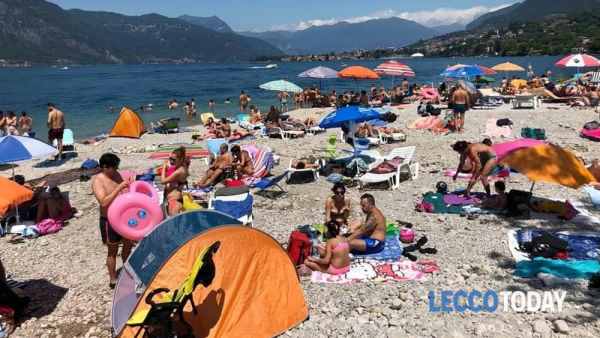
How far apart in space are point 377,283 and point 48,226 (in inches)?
240

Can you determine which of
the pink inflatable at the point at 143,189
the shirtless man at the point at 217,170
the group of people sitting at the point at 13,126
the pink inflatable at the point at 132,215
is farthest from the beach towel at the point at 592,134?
the group of people sitting at the point at 13,126

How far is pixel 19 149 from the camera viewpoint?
8953mm

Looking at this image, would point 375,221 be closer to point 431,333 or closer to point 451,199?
point 431,333

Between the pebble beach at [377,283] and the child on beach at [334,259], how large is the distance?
265 mm

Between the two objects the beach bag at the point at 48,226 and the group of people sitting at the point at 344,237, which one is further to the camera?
the beach bag at the point at 48,226

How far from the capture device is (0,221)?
825cm

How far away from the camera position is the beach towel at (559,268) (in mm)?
5648

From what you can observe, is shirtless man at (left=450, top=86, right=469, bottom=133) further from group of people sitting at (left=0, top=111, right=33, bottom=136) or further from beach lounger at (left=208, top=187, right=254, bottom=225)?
group of people sitting at (left=0, top=111, right=33, bottom=136)

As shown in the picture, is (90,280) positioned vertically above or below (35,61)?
below

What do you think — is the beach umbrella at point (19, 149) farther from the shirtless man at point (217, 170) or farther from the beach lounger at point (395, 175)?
the beach lounger at point (395, 175)

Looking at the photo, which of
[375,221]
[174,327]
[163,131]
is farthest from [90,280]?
[163,131]

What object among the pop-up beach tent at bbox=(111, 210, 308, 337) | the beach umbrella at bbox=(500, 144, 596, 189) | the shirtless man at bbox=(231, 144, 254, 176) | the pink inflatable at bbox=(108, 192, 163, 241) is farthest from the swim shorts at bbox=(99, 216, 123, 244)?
the beach umbrella at bbox=(500, 144, 596, 189)

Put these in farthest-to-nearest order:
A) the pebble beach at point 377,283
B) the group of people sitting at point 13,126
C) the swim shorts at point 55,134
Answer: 1. the group of people sitting at point 13,126
2. the swim shorts at point 55,134
3. the pebble beach at point 377,283

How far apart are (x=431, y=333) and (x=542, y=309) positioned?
135 cm
